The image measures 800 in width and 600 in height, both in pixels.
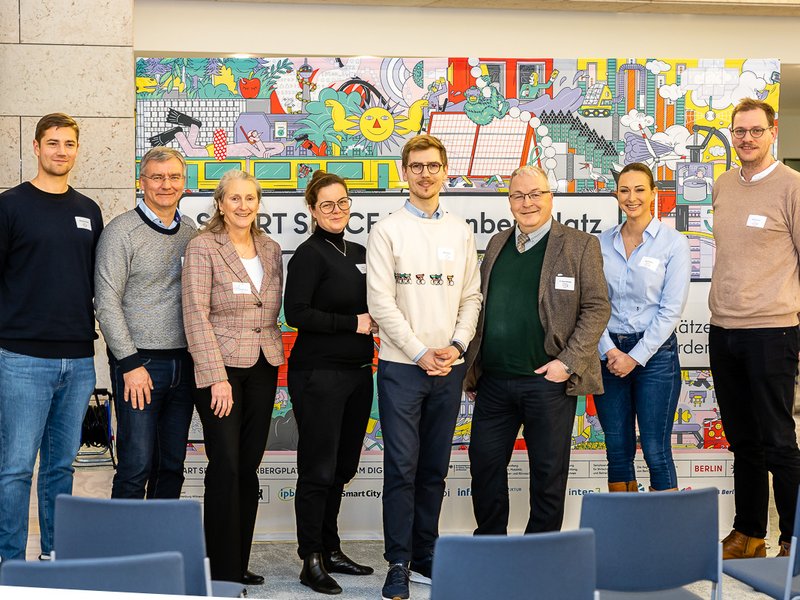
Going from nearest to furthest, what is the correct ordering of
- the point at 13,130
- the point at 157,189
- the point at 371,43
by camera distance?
the point at 157,189, the point at 13,130, the point at 371,43

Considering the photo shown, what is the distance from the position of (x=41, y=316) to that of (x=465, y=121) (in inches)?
86.7

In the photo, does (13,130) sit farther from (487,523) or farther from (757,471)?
(757,471)

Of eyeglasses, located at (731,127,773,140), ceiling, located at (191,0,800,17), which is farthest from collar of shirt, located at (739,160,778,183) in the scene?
ceiling, located at (191,0,800,17)

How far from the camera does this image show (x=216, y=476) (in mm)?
3471

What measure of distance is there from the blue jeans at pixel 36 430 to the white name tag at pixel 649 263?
2378 mm

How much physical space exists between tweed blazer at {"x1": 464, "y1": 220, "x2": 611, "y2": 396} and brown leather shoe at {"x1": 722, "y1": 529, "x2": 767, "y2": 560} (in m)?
1.09

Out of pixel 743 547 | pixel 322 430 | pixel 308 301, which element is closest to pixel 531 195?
pixel 308 301

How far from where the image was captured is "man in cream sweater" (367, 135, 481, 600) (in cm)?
356

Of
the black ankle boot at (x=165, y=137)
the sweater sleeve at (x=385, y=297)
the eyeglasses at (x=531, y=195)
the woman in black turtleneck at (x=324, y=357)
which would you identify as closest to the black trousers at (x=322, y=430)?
the woman in black turtleneck at (x=324, y=357)

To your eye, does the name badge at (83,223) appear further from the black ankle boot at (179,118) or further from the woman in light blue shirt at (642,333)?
the woman in light blue shirt at (642,333)

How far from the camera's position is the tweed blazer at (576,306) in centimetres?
361

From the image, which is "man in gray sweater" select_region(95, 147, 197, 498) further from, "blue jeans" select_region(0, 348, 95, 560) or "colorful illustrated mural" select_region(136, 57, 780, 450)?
"colorful illustrated mural" select_region(136, 57, 780, 450)

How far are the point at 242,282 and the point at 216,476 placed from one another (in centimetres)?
77

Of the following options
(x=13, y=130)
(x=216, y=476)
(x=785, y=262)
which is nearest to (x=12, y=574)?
(x=216, y=476)
